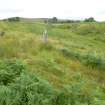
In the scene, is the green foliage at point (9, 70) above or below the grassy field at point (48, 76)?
above

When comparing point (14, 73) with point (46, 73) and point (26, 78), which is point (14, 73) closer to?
point (26, 78)

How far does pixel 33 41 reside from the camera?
15.7 m

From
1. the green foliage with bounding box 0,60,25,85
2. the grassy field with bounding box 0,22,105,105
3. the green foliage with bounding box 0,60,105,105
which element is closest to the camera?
the green foliage with bounding box 0,60,105,105

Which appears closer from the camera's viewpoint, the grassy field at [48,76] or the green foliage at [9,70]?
the grassy field at [48,76]

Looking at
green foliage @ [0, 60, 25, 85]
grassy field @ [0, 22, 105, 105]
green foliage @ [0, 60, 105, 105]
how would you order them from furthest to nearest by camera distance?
1. green foliage @ [0, 60, 25, 85]
2. grassy field @ [0, 22, 105, 105]
3. green foliage @ [0, 60, 105, 105]

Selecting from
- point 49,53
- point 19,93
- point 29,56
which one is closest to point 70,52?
point 49,53

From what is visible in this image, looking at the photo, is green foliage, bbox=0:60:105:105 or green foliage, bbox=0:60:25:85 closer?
green foliage, bbox=0:60:105:105

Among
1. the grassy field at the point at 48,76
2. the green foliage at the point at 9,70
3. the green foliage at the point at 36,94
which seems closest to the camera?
the green foliage at the point at 36,94

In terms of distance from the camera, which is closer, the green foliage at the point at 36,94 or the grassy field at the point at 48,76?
the green foliage at the point at 36,94

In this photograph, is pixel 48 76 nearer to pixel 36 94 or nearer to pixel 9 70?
pixel 9 70

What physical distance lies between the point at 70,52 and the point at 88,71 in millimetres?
2630

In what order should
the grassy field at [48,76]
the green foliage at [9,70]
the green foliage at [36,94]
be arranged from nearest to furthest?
the green foliage at [36,94]
the grassy field at [48,76]
the green foliage at [9,70]

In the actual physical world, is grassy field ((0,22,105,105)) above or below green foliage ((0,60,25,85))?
below

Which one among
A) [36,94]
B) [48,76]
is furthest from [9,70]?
[36,94]
